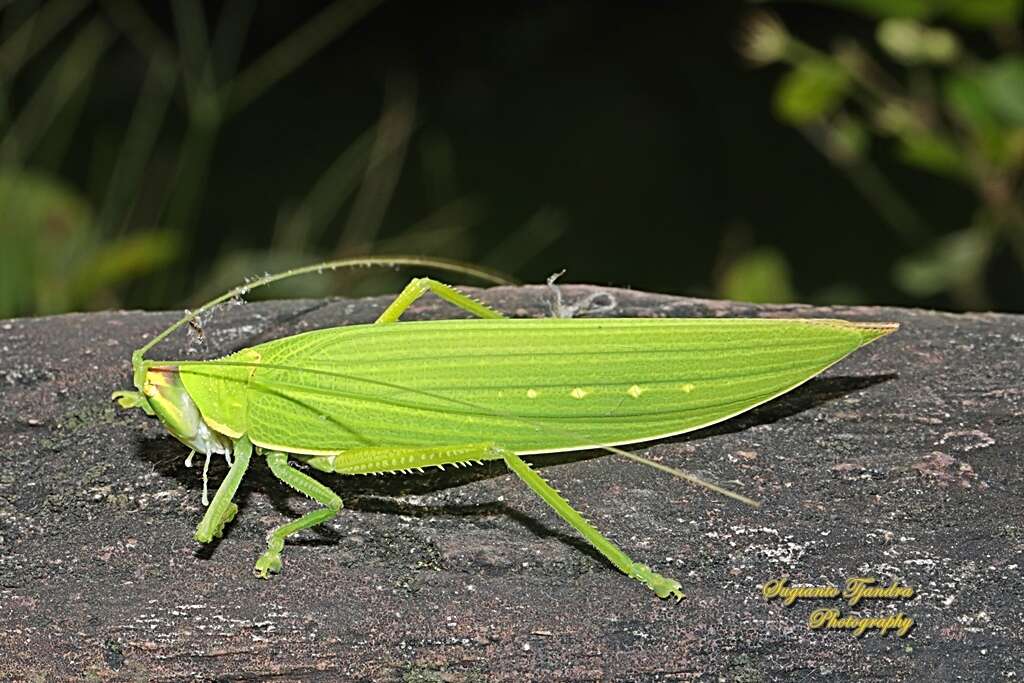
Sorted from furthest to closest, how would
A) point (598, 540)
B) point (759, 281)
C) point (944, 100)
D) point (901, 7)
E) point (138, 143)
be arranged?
point (138, 143) < point (759, 281) < point (944, 100) < point (901, 7) < point (598, 540)

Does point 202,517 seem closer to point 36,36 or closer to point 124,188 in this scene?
point 124,188

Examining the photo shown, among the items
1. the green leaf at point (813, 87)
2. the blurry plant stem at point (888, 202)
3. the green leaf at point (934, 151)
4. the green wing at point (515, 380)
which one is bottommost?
the green wing at point (515, 380)

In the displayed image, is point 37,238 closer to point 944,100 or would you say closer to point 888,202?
point 944,100

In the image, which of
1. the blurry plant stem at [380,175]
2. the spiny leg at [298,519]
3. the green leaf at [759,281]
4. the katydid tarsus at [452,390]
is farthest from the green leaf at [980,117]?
the spiny leg at [298,519]

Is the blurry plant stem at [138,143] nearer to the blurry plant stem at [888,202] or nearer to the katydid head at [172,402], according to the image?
the katydid head at [172,402]

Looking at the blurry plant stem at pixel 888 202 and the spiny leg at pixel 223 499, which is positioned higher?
the blurry plant stem at pixel 888 202

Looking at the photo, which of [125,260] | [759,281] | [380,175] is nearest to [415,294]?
[125,260]
